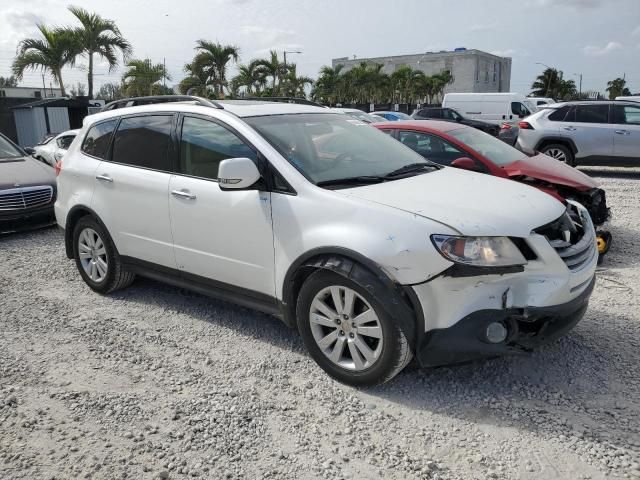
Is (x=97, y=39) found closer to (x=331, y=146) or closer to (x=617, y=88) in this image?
(x=331, y=146)

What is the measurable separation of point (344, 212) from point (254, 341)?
1384mm

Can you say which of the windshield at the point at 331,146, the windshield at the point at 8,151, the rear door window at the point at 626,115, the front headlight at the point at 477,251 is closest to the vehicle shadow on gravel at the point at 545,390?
the front headlight at the point at 477,251

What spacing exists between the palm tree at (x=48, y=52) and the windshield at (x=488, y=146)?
2048 centimetres

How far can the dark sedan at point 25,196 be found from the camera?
24.2 ft

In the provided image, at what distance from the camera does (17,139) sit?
64.7 feet

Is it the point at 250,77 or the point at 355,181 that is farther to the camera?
the point at 250,77

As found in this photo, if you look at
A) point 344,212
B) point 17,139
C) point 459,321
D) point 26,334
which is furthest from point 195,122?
point 17,139

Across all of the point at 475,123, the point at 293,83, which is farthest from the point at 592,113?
the point at 293,83

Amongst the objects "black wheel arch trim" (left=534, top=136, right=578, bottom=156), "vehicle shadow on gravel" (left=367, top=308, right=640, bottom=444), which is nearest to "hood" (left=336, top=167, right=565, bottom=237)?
"vehicle shadow on gravel" (left=367, top=308, right=640, bottom=444)

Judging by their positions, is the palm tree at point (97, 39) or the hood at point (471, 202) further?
the palm tree at point (97, 39)

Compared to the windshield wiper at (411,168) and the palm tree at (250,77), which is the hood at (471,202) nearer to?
the windshield wiper at (411,168)

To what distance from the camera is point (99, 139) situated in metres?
4.95

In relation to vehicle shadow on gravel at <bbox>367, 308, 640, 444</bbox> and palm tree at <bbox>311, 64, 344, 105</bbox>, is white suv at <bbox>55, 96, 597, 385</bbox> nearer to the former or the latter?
vehicle shadow on gravel at <bbox>367, 308, 640, 444</bbox>

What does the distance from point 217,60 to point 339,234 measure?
1084 inches
